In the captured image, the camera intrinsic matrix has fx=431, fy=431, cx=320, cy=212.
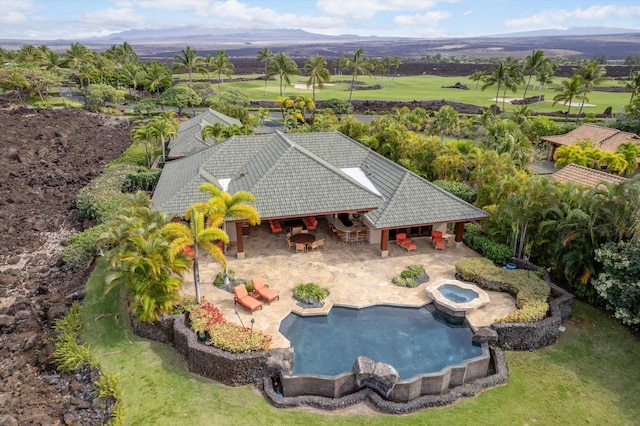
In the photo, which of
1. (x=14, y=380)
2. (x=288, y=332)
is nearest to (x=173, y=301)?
(x=288, y=332)

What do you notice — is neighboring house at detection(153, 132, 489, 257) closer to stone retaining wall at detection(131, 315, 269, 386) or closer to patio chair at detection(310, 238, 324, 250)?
patio chair at detection(310, 238, 324, 250)

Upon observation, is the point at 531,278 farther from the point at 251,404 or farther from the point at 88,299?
the point at 88,299

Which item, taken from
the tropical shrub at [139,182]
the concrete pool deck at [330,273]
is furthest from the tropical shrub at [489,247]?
the tropical shrub at [139,182]

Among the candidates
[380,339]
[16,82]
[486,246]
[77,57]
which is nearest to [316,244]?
[380,339]

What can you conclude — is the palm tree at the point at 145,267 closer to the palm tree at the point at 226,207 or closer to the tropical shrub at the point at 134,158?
the palm tree at the point at 226,207

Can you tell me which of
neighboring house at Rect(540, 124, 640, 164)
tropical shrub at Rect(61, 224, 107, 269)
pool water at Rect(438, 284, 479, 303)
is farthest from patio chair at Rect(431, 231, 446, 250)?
neighboring house at Rect(540, 124, 640, 164)

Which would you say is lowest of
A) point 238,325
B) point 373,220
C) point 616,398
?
point 616,398

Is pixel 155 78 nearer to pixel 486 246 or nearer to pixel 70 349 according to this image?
pixel 70 349

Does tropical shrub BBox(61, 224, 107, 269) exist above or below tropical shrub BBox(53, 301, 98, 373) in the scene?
above
